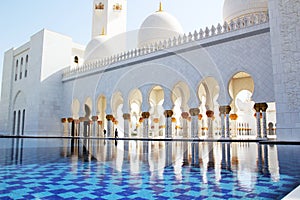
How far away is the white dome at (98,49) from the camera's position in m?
14.0

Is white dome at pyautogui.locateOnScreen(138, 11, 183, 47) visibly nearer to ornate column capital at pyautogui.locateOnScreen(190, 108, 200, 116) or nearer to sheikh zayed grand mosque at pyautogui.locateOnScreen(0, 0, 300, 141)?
sheikh zayed grand mosque at pyautogui.locateOnScreen(0, 0, 300, 141)

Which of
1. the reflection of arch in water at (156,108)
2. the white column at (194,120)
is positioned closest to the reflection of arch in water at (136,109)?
the reflection of arch in water at (156,108)

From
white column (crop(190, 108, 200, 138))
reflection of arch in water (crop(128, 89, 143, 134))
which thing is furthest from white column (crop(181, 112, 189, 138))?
reflection of arch in water (crop(128, 89, 143, 134))

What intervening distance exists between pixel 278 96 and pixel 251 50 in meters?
1.87

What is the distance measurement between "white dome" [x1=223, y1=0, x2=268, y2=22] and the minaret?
795cm

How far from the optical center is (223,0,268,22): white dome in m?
8.81

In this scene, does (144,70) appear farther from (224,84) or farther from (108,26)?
(108,26)

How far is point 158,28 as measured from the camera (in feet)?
38.1

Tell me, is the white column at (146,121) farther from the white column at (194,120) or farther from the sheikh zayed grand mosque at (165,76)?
the white column at (194,120)

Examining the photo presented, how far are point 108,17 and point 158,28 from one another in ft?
18.4

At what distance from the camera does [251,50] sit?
7227 millimetres

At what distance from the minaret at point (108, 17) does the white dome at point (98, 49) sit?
1.37m

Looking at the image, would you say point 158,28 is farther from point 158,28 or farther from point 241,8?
point 241,8

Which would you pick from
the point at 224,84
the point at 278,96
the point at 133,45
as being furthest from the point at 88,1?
the point at 278,96
